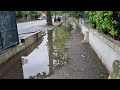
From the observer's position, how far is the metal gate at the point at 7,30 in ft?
31.8

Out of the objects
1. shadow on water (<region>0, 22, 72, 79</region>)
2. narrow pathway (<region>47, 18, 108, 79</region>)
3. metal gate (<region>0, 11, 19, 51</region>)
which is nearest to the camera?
narrow pathway (<region>47, 18, 108, 79</region>)

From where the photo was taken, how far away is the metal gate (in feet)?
31.8

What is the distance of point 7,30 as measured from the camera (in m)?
10.3

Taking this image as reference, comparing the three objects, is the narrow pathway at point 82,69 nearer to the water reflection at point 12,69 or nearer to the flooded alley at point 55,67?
the flooded alley at point 55,67

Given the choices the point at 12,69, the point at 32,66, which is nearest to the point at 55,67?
the point at 32,66

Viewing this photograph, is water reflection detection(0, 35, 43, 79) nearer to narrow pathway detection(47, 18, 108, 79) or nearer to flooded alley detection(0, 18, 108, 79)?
flooded alley detection(0, 18, 108, 79)

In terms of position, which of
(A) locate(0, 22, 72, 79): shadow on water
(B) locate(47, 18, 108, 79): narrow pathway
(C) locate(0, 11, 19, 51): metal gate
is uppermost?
(C) locate(0, 11, 19, 51): metal gate

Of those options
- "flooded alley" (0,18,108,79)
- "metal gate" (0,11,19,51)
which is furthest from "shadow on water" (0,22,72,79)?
"metal gate" (0,11,19,51)

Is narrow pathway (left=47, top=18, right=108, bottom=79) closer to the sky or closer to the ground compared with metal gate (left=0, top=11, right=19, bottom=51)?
closer to the ground
